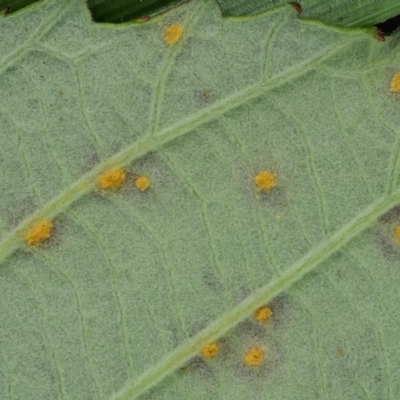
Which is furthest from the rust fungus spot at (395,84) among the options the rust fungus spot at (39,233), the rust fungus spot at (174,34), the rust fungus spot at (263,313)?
the rust fungus spot at (39,233)

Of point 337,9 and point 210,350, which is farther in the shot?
point 337,9

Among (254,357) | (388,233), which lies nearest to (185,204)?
(254,357)

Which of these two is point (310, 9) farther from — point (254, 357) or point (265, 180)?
point (254, 357)

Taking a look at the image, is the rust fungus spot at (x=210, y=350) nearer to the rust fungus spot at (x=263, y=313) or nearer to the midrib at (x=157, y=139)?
the rust fungus spot at (x=263, y=313)

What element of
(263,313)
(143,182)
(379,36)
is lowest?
(263,313)

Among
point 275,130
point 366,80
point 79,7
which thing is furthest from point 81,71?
point 366,80

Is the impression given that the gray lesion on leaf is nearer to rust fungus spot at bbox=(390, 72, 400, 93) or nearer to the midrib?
rust fungus spot at bbox=(390, 72, 400, 93)

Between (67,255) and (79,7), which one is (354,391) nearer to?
(67,255)
